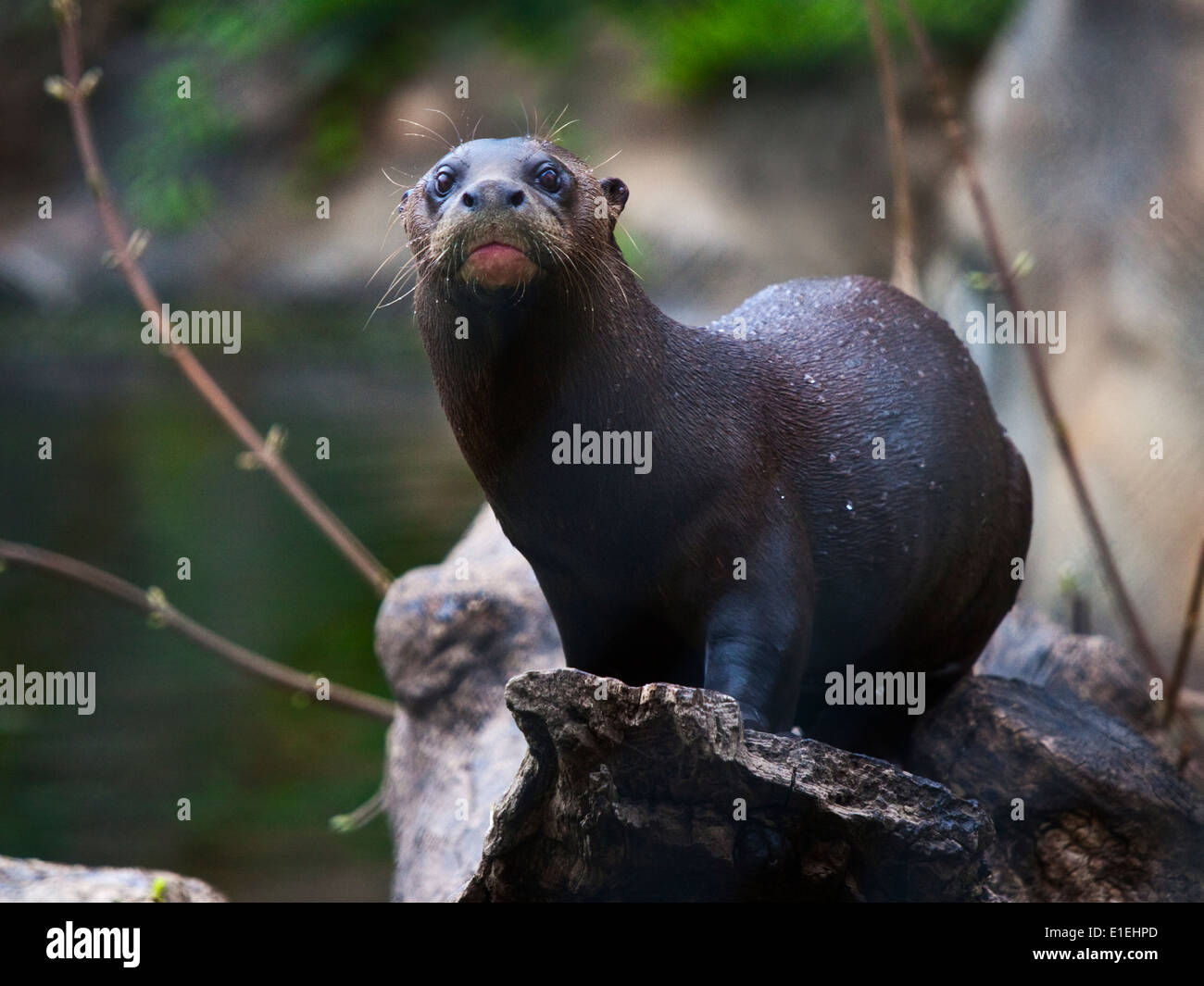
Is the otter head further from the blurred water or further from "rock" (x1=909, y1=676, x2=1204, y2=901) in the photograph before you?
the blurred water

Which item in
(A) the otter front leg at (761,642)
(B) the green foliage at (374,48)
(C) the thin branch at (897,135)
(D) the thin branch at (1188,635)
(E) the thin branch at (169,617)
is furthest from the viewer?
(B) the green foliage at (374,48)

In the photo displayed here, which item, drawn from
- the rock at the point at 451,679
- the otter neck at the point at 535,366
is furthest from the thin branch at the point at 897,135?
the otter neck at the point at 535,366

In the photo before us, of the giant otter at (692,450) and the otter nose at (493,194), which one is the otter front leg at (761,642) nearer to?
the giant otter at (692,450)

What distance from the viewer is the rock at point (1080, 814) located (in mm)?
3041

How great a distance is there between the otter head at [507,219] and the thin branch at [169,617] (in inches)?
91.3

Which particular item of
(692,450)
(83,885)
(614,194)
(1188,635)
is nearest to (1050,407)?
(1188,635)

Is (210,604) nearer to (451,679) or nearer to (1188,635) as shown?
(451,679)

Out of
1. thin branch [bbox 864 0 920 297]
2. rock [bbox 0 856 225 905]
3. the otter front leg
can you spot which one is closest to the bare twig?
thin branch [bbox 864 0 920 297]

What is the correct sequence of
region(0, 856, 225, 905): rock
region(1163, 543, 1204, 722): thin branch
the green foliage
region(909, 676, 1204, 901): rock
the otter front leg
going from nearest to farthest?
1. the otter front leg
2. region(0, 856, 225, 905): rock
3. region(909, 676, 1204, 901): rock
4. region(1163, 543, 1204, 722): thin branch
5. the green foliage

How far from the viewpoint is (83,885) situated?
2715mm

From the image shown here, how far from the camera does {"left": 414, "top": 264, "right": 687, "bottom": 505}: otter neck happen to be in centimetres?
245

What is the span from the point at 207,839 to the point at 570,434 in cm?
381
